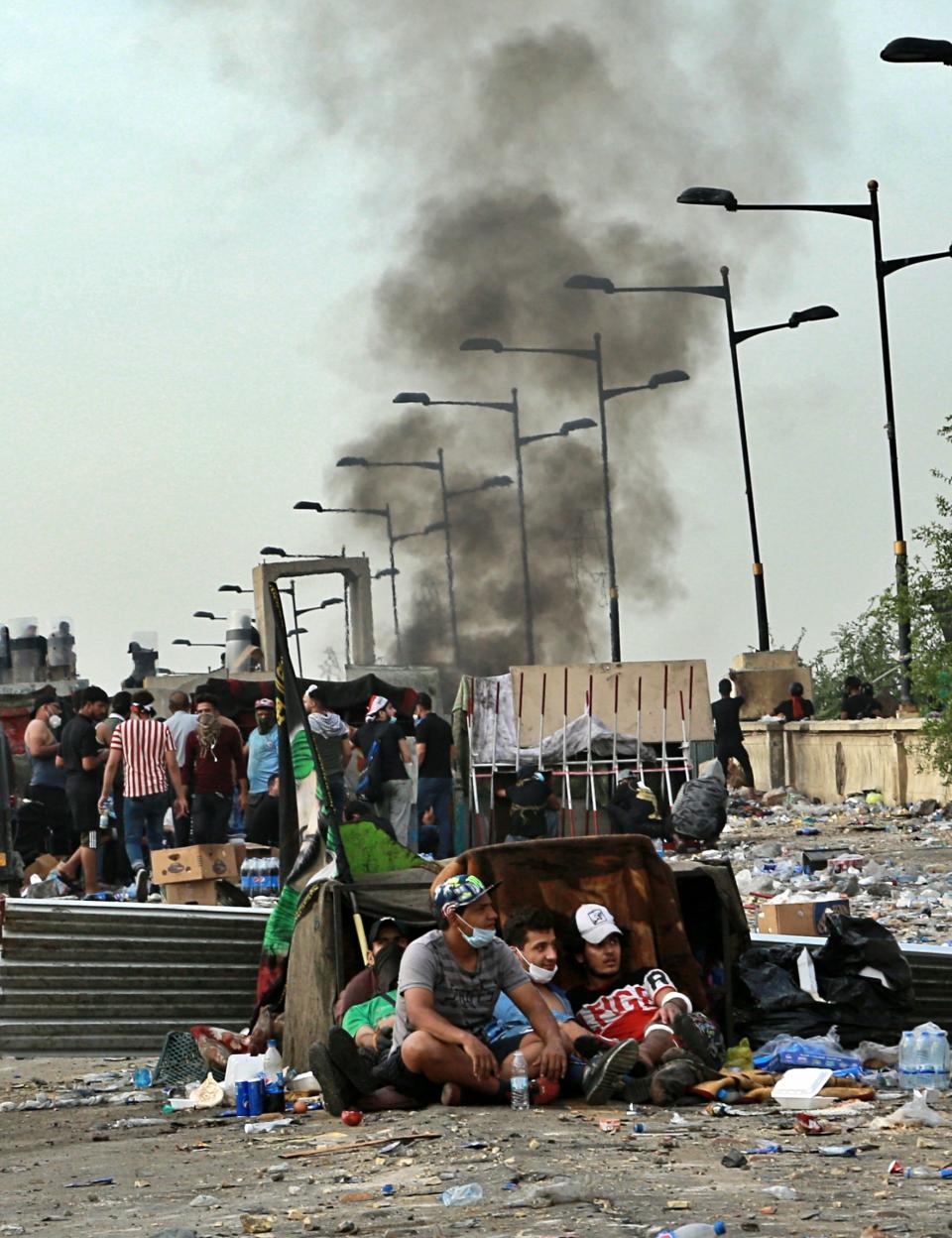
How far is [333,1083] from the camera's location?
29.3 ft

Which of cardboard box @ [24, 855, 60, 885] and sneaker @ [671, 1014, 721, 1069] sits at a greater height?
cardboard box @ [24, 855, 60, 885]

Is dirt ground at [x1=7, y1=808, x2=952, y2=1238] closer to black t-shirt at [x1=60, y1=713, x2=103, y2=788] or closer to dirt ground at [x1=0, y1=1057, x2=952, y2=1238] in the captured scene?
dirt ground at [x1=0, y1=1057, x2=952, y2=1238]

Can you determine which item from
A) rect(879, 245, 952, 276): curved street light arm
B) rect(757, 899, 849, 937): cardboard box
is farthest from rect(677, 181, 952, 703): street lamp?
rect(757, 899, 849, 937): cardboard box

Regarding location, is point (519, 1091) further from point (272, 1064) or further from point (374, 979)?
point (272, 1064)

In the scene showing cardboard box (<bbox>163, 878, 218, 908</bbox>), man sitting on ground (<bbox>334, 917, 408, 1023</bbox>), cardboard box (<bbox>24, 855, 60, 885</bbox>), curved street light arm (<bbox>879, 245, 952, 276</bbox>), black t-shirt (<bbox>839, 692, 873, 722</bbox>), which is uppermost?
curved street light arm (<bbox>879, 245, 952, 276</bbox>)

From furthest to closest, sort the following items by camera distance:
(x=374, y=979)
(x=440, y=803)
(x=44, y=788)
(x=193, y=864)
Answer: (x=440, y=803)
(x=44, y=788)
(x=193, y=864)
(x=374, y=979)

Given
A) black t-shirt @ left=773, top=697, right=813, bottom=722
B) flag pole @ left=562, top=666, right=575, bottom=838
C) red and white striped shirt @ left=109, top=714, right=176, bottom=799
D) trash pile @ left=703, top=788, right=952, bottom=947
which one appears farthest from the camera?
black t-shirt @ left=773, top=697, right=813, bottom=722

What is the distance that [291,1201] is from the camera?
6898 mm

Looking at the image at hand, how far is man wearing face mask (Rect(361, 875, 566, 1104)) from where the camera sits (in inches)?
348

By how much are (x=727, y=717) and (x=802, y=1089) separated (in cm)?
2085

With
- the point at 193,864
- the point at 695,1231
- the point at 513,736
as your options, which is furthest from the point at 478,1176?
the point at 513,736

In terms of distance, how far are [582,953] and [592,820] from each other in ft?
47.2

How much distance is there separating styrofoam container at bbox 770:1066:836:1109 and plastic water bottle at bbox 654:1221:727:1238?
2.68m

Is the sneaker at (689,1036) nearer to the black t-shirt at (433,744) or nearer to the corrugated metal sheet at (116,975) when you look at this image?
the corrugated metal sheet at (116,975)
